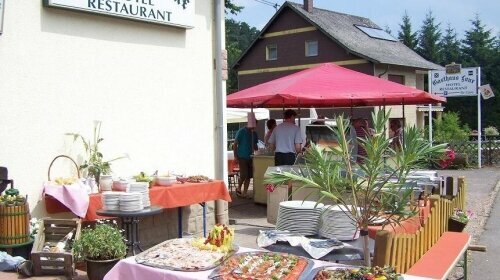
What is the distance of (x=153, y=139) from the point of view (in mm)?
7785

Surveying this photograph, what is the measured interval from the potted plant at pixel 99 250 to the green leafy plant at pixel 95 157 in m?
1.72

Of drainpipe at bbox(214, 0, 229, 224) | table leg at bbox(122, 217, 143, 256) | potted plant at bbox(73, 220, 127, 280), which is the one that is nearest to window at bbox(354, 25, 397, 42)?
drainpipe at bbox(214, 0, 229, 224)

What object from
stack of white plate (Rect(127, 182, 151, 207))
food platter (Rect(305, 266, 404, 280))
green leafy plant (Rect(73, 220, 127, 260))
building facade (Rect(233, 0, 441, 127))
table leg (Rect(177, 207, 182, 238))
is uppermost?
building facade (Rect(233, 0, 441, 127))

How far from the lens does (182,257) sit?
13.0 ft

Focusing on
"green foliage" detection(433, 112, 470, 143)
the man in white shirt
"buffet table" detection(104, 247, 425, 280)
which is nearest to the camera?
"buffet table" detection(104, 247, 425, 280)

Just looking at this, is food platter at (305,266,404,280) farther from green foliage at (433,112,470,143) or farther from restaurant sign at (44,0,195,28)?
green foliage at (433,112,470,143)

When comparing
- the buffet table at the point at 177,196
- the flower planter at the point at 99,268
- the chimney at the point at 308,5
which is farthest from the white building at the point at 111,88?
the chimney at the point at 308,5

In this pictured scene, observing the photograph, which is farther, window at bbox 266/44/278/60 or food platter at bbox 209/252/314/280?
window at bbox 266/44/278/60

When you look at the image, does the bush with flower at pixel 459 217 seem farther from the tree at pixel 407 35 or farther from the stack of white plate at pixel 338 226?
the tree at pixel 407 35

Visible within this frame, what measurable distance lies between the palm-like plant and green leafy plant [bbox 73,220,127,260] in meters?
1.89

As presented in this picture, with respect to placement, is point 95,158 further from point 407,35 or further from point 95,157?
point 407,35

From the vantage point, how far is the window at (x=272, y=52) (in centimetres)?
3170

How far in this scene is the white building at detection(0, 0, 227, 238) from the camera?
20.5 ft

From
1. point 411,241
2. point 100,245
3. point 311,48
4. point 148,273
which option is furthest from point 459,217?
point 311,48
